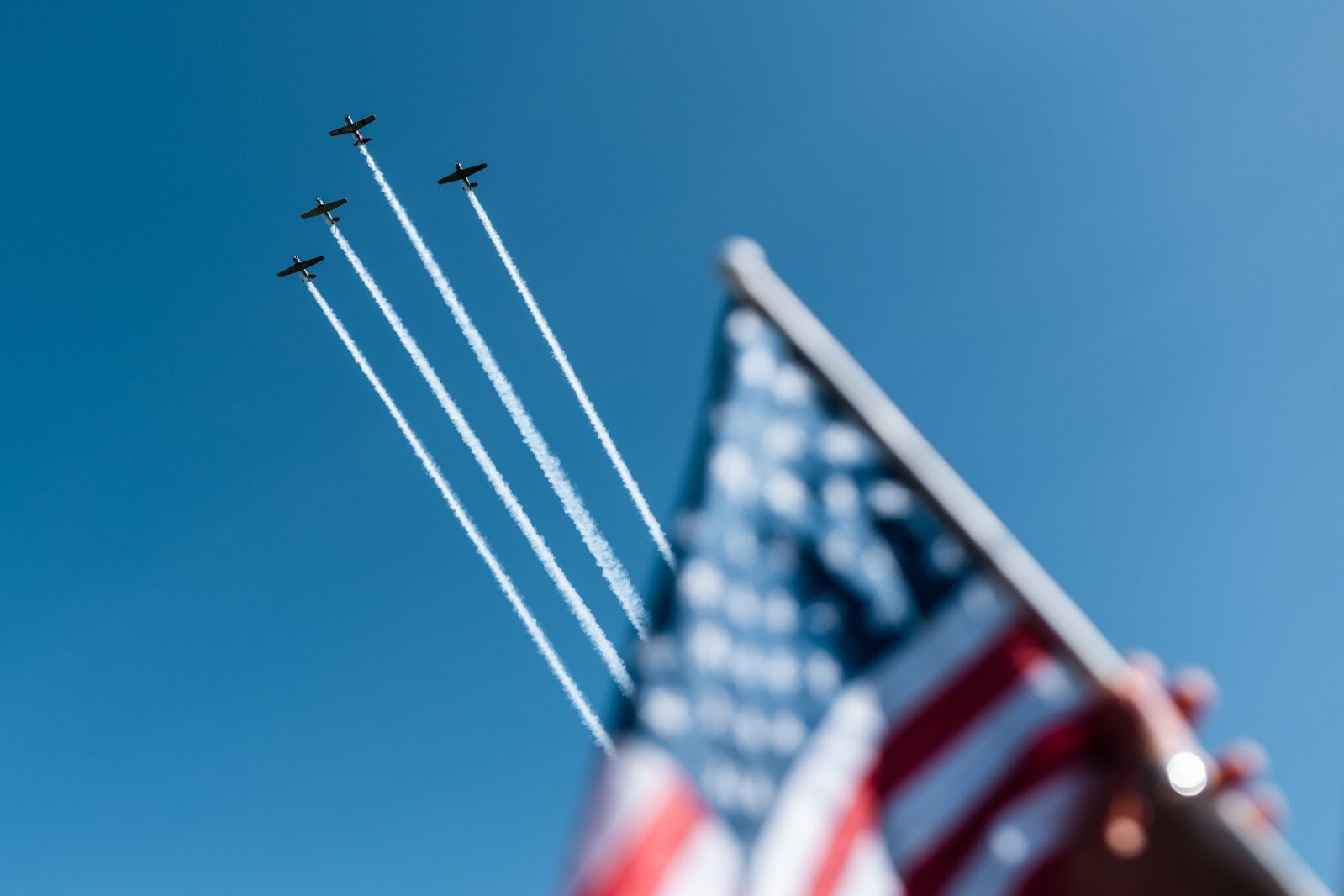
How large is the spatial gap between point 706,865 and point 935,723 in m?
1.52

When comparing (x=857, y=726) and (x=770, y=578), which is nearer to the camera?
(x=857, y=726)

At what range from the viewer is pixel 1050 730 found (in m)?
5.75

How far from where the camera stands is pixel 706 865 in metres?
5.75

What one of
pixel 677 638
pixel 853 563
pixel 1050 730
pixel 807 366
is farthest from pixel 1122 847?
pixel 807 366

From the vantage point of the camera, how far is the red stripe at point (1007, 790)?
224 inches

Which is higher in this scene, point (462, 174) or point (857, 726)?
point (462, 174)

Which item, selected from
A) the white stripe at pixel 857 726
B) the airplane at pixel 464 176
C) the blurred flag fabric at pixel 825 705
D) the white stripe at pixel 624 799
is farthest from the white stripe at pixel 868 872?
the airplane at pixel 464 176

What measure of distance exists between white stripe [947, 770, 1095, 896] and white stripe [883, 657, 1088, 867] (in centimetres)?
22

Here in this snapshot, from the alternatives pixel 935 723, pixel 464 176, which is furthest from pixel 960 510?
pixel 464 176

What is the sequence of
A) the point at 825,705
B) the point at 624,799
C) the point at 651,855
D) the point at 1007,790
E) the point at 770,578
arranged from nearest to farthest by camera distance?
the point at 651,855 < the point at 624,799 < the point at 1007,790 < the point at 825,705 < the point at 770,578

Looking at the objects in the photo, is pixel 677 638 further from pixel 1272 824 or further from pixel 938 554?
pixel 1272 824

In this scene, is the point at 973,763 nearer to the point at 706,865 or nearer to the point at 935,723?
the point at 935,723

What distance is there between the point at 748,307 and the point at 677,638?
227 centimetres

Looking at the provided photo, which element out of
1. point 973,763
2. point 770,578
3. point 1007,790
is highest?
point 770,578
